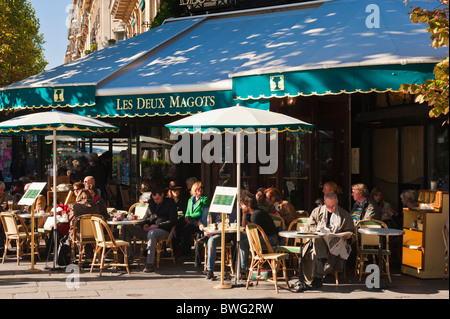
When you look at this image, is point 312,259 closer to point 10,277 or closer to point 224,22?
point 10,277

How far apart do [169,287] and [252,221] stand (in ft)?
5.12

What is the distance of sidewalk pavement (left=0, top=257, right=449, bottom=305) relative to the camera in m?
8.18

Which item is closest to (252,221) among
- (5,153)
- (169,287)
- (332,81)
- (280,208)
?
(280,208)

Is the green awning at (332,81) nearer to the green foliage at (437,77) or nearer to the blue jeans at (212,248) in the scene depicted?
the green foliage at (437,77)

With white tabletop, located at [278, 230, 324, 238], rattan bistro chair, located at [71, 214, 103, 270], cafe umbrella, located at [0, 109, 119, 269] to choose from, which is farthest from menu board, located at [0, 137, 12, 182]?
white tabletop, located at [278, 230, 324, 238]

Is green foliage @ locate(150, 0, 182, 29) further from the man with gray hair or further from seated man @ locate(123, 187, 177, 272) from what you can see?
seated man @ locate(123, 187, 177, 272)

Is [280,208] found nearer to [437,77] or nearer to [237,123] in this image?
[237,123]

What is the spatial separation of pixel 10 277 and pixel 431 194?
6.59m

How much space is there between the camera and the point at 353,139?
50.8 ft

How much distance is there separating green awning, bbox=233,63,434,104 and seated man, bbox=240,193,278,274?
5.91 feet

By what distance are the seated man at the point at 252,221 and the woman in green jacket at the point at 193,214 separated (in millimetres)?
1462

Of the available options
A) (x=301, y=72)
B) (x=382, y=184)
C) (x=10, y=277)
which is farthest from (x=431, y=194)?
(x=10, y=277)

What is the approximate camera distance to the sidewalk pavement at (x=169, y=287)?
818cm

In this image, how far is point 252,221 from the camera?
9.31 meters
